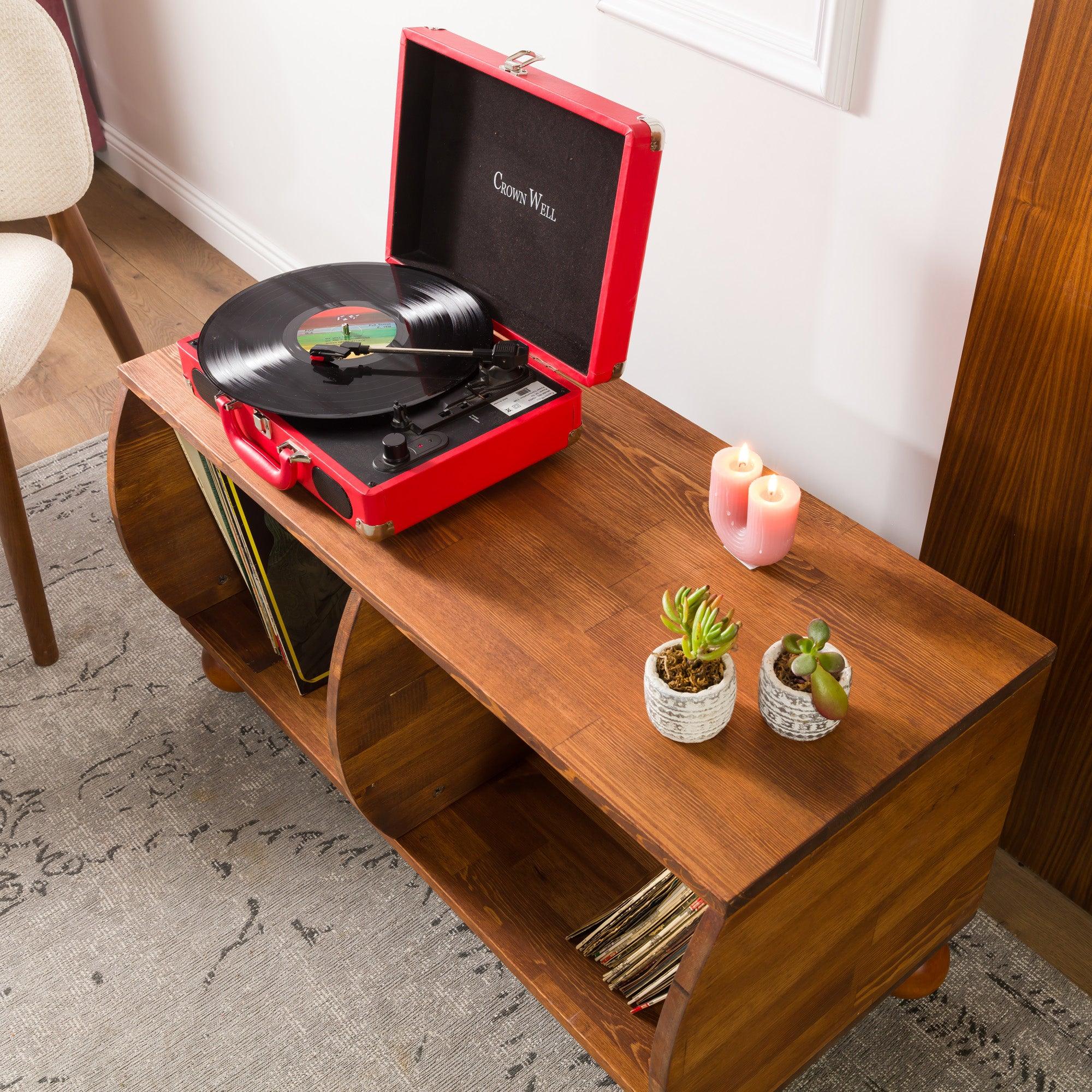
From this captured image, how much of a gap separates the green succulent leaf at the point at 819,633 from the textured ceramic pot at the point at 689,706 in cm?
7

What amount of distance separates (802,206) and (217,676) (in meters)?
0.99

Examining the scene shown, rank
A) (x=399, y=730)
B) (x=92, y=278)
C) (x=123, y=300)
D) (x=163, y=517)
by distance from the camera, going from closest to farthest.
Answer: (x=399, y=730), (x=163, y=517), (x=92, y=278), (x=123, y=300)

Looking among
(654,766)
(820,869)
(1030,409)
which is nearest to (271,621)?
(654,766)

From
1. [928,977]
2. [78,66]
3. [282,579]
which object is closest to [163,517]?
[282,579]

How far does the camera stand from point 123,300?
2436 millimetres

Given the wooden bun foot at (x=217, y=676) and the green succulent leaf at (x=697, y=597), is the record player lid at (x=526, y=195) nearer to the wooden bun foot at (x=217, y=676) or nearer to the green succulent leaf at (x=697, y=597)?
the green succulent leaf at (x=697, y=597)

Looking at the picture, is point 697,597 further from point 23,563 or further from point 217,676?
point 23,563

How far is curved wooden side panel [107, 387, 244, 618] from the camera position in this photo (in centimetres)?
142

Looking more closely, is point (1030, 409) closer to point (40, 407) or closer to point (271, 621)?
point (271, 621)

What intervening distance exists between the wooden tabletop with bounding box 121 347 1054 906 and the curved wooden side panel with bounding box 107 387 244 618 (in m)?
0.16

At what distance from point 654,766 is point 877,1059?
0.57 metres

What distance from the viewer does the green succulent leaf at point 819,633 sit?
0.91m

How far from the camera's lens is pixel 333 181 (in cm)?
204

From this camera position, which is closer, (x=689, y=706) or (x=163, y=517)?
(x=689, y=706)
